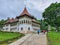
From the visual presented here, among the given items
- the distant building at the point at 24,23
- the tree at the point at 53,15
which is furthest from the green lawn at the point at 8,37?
the tree at the point at 53,15

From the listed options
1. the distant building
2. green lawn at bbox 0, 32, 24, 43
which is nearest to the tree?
the distant building

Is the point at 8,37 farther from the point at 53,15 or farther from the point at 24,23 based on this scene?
the point at 53,15

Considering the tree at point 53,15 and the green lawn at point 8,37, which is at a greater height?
the tree at point 53,15

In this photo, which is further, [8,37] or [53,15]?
[53,15]

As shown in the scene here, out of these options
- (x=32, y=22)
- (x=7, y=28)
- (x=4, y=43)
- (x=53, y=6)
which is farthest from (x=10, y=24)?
(x=4, y=43)

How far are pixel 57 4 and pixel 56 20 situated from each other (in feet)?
33.8

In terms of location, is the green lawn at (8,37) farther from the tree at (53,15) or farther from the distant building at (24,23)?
the tree at (53,15)

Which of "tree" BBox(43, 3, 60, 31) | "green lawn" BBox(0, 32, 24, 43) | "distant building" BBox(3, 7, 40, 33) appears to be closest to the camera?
"green lawn" BBox(0, 32, 24, 43)

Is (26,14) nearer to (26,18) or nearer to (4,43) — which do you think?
(26,18)

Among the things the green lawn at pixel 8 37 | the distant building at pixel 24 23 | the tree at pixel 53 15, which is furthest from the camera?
the tree at pixel 53 15

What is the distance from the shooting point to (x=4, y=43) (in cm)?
3272

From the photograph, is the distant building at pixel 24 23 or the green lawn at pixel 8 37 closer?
the green lawn at pixel 8 37

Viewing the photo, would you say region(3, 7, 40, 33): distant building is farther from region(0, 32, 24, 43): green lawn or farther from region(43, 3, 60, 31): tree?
region(0, 32, 24, 43): green lawn

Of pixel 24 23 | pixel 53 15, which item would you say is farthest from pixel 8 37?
pixel 53 15
